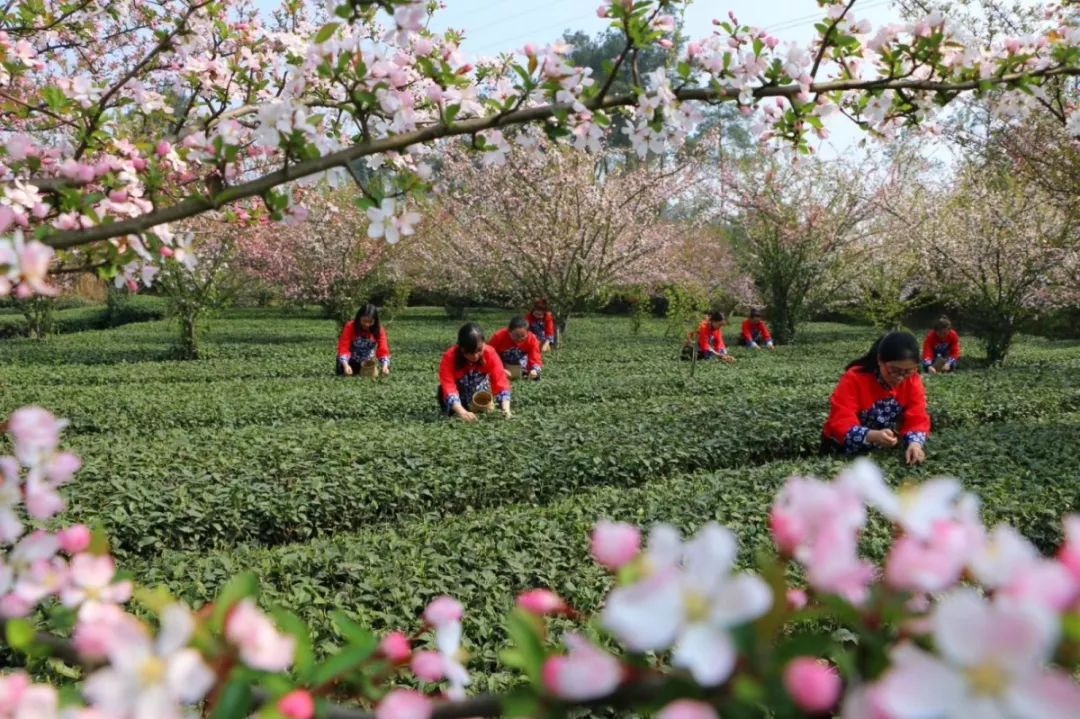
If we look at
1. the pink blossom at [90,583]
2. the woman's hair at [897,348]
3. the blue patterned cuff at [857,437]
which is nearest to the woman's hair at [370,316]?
the blue patterned cuff at [857,437]

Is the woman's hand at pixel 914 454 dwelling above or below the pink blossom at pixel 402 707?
below

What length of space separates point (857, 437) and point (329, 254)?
1746 centimetres

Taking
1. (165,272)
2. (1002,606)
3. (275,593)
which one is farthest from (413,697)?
(165,272)

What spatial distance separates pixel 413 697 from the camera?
0.69 metres

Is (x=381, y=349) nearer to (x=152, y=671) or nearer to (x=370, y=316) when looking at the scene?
(x=370, y=316)

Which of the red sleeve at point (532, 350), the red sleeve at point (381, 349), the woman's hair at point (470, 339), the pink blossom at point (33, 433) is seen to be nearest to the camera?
the pink blossom at point (33, 433)

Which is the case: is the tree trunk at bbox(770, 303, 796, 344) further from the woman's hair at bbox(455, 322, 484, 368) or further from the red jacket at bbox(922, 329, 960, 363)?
the woman's hair at bbox(455, 322, 484, 368)

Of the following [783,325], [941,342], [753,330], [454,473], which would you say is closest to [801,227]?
[783,325]

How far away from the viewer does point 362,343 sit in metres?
11.2

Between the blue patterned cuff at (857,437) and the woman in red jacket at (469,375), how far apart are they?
3328 millimetres

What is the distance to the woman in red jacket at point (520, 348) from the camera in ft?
32.6

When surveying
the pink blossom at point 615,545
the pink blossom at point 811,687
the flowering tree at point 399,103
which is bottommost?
the pink blossom at point 811,687

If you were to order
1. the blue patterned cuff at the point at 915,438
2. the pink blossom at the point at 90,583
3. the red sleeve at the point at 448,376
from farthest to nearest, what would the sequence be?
the red sleeve at the point at 448,376 → the blue patterned cuff at the point at 915,438 → the pink blossom at the point at 90,583

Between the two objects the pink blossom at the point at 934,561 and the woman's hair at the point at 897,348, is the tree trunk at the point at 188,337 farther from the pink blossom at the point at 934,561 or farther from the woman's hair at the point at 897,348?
the pink blossom at the point at 934,561
